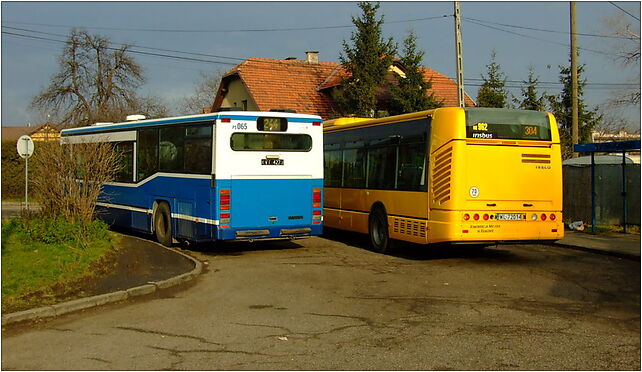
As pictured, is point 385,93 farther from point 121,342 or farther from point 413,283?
point 121,342

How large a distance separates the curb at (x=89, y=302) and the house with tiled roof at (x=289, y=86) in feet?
85.8

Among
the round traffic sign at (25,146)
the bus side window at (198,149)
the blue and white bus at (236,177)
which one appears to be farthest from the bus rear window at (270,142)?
→ the round traffic sign at (25,146)

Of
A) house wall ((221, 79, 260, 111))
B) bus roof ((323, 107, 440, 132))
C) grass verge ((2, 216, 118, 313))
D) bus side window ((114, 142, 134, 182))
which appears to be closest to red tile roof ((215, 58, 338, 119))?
house wall ((221, 79, 260, 111))

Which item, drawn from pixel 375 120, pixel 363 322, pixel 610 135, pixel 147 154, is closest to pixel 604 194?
pixel 375 120

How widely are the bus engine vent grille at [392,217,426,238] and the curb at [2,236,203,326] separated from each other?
458 cm

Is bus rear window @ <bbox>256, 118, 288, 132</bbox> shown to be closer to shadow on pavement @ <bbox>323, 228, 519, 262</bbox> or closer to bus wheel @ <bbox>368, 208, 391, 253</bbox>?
bus wheel @ <bbox>368, 208, 391, 253</bbox>

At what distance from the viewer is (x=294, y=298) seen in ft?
33.9

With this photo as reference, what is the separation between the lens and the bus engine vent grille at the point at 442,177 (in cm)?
1327

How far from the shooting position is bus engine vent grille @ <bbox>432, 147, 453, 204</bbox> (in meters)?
13.3

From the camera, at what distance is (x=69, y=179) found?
49.7ft

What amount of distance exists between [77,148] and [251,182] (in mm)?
4065

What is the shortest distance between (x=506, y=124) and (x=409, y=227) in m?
2.79

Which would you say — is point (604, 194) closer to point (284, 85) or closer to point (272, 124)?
point (272, 124)

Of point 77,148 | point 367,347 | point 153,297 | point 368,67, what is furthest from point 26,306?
point 368,67
